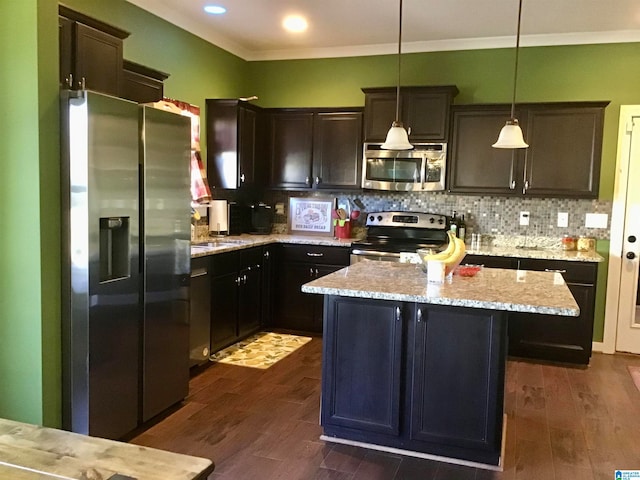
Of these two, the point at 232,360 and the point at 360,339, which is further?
the point at 232,360

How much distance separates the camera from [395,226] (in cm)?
538

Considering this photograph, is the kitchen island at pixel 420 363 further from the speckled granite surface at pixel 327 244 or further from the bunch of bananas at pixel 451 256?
the speckled granite surface at pixel 327 244

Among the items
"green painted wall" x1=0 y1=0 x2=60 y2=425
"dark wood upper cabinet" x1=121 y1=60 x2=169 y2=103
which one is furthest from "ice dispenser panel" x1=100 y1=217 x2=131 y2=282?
"dark wood upper cabinet" x1=121 y1=60 x2=169 y2=103

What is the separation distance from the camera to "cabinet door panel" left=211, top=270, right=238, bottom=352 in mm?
4453

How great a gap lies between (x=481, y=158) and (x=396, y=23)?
135 cm

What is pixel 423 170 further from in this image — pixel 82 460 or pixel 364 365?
pixel 82 460

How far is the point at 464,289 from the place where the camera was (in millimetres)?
2877

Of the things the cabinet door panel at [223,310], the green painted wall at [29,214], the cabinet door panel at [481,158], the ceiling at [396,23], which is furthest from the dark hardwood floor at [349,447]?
the ceiling at [396,23]

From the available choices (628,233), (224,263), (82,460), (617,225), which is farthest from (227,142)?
(82,460)

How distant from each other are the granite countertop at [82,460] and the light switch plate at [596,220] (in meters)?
4.49

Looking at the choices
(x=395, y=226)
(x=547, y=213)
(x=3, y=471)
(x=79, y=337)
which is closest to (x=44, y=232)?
(x=79, y=337)

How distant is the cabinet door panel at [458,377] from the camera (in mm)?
2777

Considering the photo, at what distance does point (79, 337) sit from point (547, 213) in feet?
13.2

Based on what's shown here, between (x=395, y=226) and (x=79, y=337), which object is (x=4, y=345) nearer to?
(x=79, y=337)
